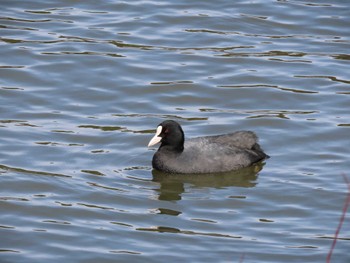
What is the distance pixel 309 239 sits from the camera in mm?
8836

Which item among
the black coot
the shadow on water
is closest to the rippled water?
the shadow on water

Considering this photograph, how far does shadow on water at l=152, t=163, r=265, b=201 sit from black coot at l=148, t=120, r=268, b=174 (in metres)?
0.05

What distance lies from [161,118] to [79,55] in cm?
240

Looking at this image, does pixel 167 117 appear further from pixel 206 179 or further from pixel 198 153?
pixel 206 179

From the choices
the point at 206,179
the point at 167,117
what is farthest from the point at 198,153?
the point at 167,117

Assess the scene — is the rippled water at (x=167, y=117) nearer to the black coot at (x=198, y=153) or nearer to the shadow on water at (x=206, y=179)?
the shadow on water at (x=206, y=179)

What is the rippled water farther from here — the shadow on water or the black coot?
the black coot

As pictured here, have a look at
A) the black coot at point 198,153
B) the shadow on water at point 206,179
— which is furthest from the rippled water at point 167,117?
the black coot at point 198,153

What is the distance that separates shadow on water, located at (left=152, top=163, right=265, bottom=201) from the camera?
10523mm

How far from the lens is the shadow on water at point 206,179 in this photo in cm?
1052

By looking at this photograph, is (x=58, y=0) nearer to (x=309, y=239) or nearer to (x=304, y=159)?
(x=304, y=159)

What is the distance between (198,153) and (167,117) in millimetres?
1313

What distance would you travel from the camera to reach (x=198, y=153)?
429 inches

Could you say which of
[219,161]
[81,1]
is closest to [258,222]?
[219,161]
